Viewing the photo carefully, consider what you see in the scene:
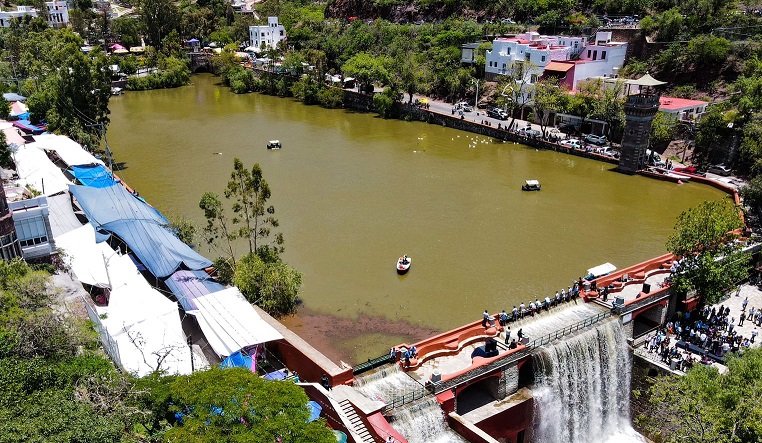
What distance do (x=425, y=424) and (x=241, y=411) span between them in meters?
8.69

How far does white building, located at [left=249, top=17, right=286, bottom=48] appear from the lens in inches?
4466

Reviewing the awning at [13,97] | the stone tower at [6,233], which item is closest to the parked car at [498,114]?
the stone tower at [6,233]

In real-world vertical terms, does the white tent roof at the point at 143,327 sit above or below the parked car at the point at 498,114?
below

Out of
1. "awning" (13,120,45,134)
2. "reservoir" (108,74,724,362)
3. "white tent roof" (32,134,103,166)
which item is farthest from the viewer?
"awning" (13,120,45,134)

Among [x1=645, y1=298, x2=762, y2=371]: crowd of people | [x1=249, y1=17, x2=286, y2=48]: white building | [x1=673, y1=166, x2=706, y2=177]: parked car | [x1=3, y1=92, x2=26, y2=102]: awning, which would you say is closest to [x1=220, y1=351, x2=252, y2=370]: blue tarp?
[x1=645, y1=298, x2=762, y2=371]: crowd of people

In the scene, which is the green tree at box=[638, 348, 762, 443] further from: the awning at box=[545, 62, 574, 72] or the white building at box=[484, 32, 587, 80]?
the white building at box=[484, 32, 587, 80]

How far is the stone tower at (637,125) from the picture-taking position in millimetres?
48375

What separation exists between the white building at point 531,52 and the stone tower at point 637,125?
2034 cm

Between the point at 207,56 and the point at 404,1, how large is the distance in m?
39.8

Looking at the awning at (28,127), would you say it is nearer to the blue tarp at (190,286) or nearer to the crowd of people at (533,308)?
the blue tarp at (190,286)

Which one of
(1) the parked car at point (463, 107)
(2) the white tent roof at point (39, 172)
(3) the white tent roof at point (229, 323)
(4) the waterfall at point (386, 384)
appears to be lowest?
(4) the waterfall at point (386, 384)

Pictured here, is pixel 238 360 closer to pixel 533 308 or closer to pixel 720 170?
pixel 533 308

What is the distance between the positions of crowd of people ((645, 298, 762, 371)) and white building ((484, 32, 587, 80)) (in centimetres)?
4322

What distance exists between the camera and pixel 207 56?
110 metres
